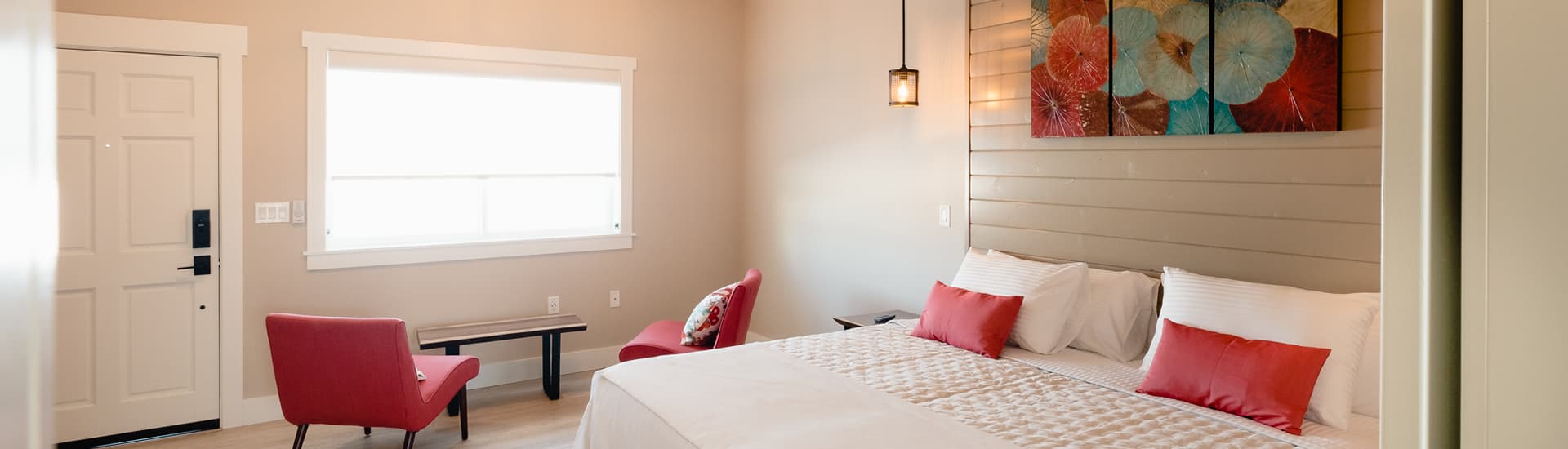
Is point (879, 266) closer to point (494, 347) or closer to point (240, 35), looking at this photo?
point (494, 347)

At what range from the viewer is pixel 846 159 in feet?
15.7

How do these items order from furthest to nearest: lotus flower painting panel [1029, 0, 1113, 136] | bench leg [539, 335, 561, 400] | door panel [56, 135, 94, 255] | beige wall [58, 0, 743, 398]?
bench leg [539, 335, 561, 400], beige wall [58, 0, 743, 398], door panel [56, 135, 94, 255], lotus flower painting panel [1029, 0, 1113, 136]

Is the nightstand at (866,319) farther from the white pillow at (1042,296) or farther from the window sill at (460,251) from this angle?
the window sill at (460,251)

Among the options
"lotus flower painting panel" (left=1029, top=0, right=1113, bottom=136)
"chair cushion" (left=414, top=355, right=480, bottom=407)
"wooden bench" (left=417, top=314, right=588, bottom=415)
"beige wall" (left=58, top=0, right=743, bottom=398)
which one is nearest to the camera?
"lotus flower painting panel" (left=1029, top=0, right=1113, bottom=136)

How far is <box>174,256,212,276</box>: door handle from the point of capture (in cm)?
400

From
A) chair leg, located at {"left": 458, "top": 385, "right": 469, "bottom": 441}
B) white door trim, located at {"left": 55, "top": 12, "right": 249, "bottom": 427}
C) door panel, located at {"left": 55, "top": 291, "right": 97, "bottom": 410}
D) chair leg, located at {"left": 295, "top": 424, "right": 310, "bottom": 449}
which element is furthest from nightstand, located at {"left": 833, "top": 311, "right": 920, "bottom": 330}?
door panel, located at {"left": 55, "top": 291, "right": 97, "bottom": 410}

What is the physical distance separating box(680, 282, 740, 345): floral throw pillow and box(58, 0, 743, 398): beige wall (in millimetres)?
1188

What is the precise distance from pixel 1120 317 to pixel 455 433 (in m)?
2.87

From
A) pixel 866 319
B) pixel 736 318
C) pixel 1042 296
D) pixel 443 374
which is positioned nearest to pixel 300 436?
pixel 443 374

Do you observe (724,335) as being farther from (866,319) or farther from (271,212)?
(271,212)

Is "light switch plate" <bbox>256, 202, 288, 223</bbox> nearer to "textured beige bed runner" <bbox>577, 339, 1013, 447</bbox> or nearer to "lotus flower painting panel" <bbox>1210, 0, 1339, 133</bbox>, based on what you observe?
"textured beige bed runner" <bbox>577, 339, 1013, 447</bbox>

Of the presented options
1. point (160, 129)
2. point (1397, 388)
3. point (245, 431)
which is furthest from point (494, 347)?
point (1397, 388)

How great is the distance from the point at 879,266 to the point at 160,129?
332 cm

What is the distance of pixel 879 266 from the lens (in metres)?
4.57
